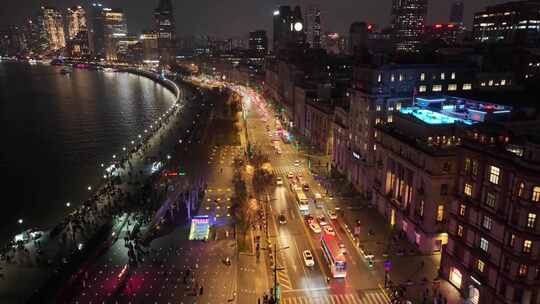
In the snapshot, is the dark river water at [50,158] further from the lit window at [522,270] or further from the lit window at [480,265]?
the lit window at [522,270]

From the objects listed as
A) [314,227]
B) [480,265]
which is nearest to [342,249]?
[314,227]

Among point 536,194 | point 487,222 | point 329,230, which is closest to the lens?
A: point 536,194

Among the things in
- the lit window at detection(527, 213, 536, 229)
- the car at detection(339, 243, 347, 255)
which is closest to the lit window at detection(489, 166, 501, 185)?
the lit window at detection(527, 213, 536, 229)

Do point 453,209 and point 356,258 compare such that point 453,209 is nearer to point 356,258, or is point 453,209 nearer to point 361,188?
point 356,258

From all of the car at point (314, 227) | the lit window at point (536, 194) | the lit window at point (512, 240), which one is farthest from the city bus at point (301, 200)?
the lit window at point (536, 194)

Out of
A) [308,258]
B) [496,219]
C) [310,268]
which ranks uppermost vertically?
[496,219]

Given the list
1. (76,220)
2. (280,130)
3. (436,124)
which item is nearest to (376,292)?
(436,124)

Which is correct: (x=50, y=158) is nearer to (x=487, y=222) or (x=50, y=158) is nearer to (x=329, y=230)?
(x=329, y=230)
